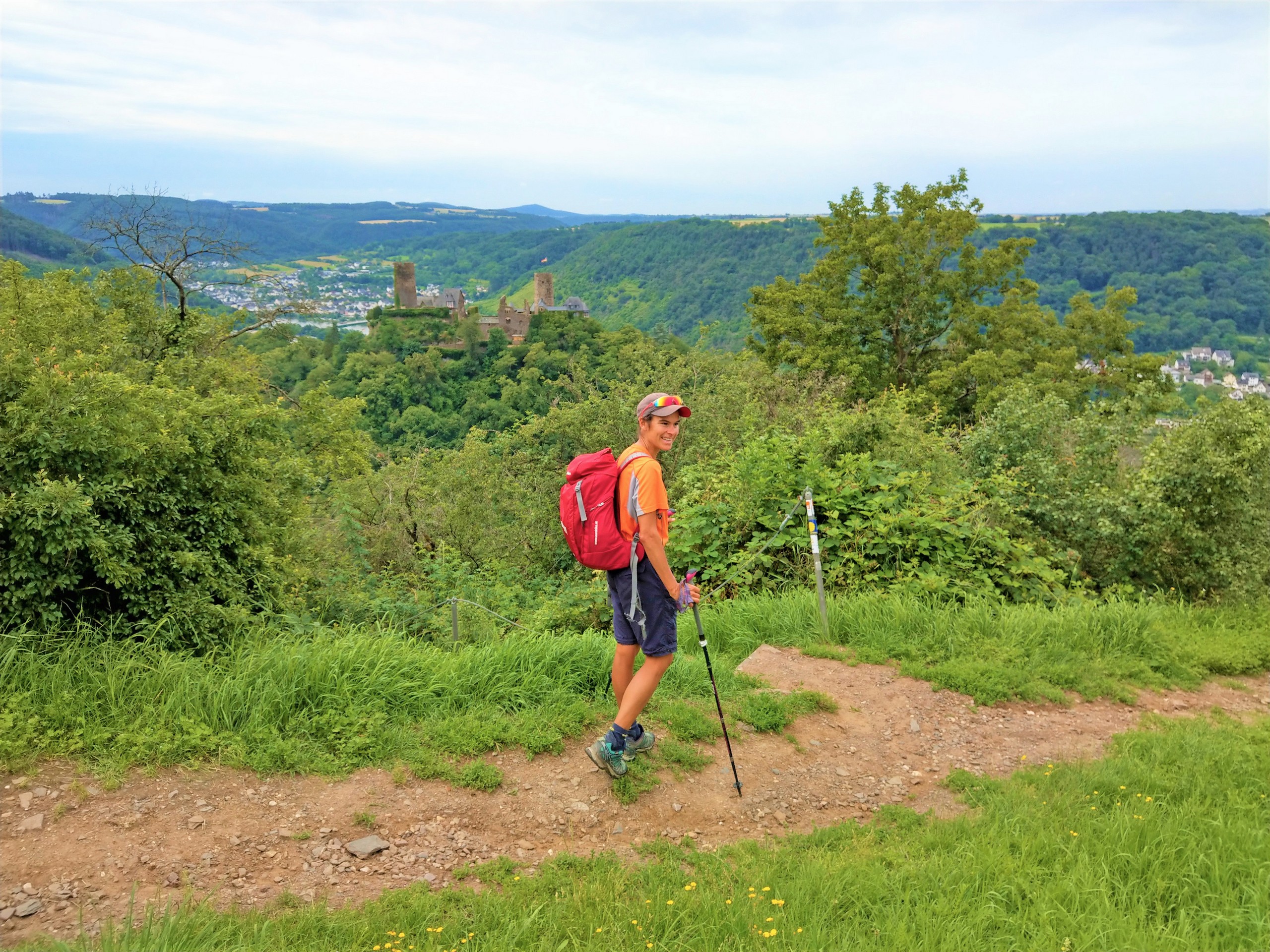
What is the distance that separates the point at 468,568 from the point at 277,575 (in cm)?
370

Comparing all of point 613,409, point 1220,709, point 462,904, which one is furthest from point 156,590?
point 613,409

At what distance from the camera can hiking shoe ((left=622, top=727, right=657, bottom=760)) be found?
4191mm

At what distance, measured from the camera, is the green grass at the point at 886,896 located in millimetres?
2904

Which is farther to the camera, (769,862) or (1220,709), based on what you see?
(1220,709)

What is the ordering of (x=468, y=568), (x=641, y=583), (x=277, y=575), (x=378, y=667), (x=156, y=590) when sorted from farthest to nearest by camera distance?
(x=468, y=568) → (x=277, y=575) → (x=156, y=590) → (x=378, y=667) → (x=641, y=583)

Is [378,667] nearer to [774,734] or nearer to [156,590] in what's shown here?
[156,590]

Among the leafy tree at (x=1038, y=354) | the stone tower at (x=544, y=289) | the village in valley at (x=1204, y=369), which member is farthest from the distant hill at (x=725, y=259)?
the stone tower at (x=544, y=289)

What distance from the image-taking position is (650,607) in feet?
13.1

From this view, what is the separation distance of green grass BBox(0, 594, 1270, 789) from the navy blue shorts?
2.33 ft

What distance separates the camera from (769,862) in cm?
351

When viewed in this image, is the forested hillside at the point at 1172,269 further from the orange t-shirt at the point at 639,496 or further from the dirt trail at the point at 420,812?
the orange t-shirt at the point at 639,496

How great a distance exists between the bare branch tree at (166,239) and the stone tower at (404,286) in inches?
3389

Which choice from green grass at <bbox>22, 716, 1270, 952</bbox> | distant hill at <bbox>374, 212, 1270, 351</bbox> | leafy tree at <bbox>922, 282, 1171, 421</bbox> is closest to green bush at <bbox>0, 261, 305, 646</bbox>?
green grass at <bbox>22, 716, 1270, 952</bbox>

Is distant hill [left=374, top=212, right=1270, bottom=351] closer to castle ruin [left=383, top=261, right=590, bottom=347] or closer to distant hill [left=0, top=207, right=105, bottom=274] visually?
castle ruin [left=383, top=261, right=590, bottom=347]
